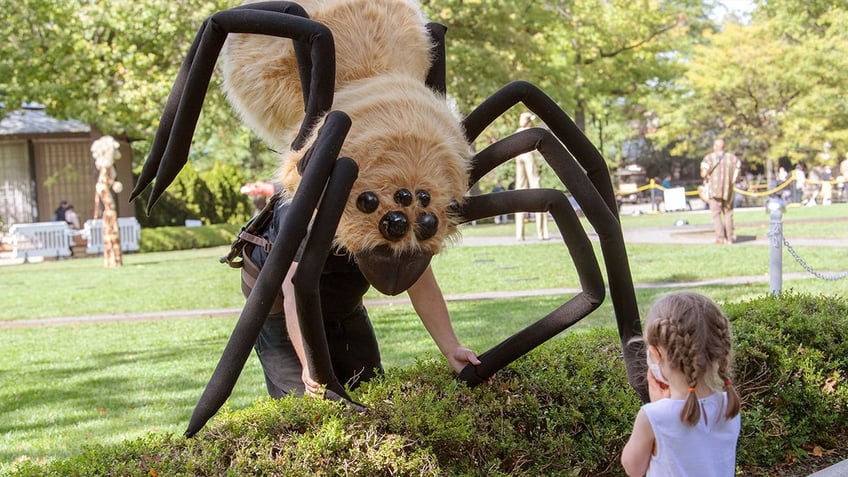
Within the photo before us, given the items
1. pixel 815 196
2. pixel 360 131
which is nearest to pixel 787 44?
pixel 815 196

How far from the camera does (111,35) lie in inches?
915

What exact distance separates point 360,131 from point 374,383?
1.03 metres

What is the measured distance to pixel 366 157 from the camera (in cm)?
280

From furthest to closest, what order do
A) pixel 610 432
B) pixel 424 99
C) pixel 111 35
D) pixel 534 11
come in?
pixel 534 11, pixel 111 35, pixel 610 432, pixel 424 99

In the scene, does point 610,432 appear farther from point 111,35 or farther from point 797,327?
point 111,35

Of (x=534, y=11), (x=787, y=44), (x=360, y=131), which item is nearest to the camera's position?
(x=360, y=131)

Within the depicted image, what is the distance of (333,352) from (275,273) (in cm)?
115

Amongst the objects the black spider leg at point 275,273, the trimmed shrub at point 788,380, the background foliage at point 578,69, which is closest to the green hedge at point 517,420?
the trimmed shrub at point 788,380

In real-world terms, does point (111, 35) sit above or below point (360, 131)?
above

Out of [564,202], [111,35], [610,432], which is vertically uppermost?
[111,35]

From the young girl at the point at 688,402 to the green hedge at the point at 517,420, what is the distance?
2.71ft

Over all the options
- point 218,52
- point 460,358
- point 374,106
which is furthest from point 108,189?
point 374,106

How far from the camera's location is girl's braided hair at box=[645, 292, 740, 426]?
248cm

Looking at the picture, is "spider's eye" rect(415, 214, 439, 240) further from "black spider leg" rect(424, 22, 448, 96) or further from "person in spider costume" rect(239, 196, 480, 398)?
"black spider leg" rect(424, 22, 448, 96)
